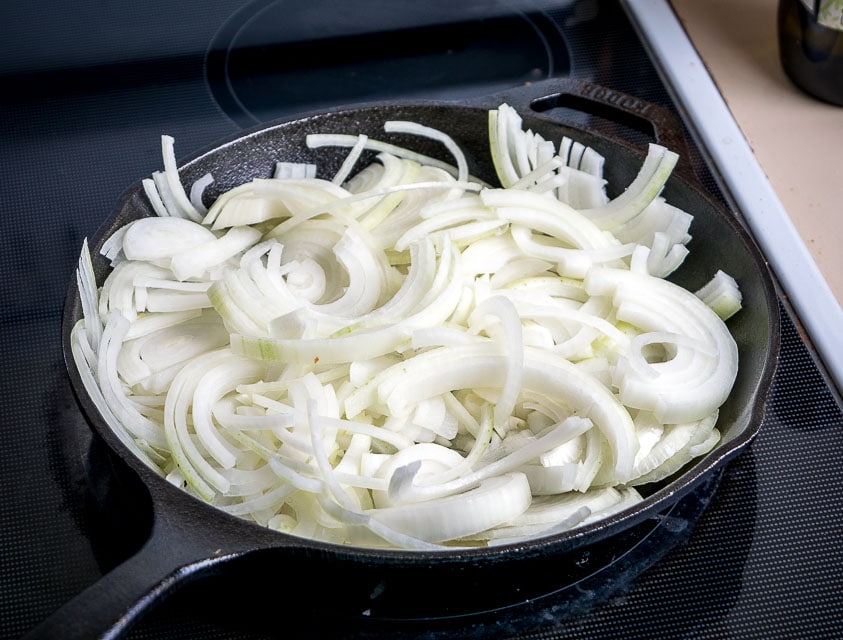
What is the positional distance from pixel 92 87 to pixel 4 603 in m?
0.96

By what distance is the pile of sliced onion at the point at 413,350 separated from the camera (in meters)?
0.95

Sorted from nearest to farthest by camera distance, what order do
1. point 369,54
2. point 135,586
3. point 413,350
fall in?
point 135,586 < point 413,350 < point 369,54

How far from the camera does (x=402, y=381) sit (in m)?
0.99

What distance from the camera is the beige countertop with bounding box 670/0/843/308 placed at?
143cm

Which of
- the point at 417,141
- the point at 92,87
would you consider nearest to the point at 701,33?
the point at 417,141

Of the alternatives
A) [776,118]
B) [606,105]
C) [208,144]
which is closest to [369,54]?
[208,144]

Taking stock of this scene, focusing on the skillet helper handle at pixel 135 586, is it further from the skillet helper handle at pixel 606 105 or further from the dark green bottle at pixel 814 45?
the dark green bottle at pixel 814 45

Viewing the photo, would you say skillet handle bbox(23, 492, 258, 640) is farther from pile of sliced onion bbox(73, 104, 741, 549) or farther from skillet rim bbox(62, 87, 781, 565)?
pile of sliced onion bbox(73, 104, 741, 549)

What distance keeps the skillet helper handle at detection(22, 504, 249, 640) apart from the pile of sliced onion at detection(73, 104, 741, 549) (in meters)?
0.13

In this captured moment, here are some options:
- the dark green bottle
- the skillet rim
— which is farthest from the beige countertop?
the skillet rim

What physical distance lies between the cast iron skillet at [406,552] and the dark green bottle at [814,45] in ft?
1.28

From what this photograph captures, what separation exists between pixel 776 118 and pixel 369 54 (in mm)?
718

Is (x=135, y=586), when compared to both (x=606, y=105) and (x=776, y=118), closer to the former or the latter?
(x=606, y=105)

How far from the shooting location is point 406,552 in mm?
792
